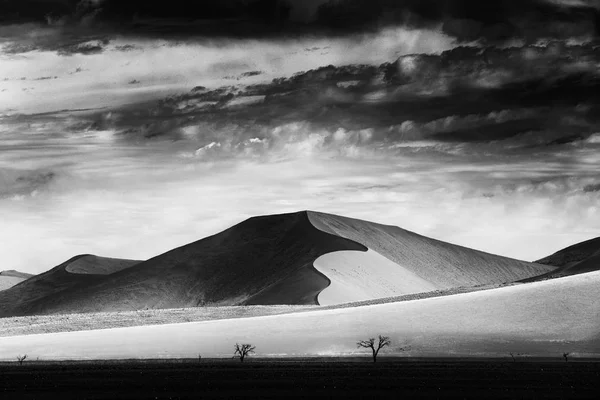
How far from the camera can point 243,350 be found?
75125 millimetres

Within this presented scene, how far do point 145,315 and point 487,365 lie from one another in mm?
58460

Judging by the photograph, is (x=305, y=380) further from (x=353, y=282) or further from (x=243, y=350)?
(x=353, y=282)

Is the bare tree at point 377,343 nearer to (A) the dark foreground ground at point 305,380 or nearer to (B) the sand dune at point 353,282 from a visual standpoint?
(A) the dark foreground ground at point 305,380

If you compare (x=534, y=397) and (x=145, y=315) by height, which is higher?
(x=145, y=315)

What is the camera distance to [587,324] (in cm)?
7819

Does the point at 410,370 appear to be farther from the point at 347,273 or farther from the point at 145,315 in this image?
the point at 347,273

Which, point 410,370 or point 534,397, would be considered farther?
point 410,370

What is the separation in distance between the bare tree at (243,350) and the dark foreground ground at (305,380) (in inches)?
106

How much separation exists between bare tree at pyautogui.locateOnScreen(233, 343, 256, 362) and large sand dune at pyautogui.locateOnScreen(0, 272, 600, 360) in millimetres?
865

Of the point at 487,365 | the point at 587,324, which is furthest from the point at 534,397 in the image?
the point at 587,324

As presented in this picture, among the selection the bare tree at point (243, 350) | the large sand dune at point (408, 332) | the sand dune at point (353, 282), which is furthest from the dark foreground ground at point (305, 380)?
the sand dune at point (353, 282)

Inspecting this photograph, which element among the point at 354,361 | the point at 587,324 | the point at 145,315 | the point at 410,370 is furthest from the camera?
the point at 145,315

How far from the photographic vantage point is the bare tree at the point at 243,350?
243 ft

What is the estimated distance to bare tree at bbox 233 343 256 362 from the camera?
74213mm
